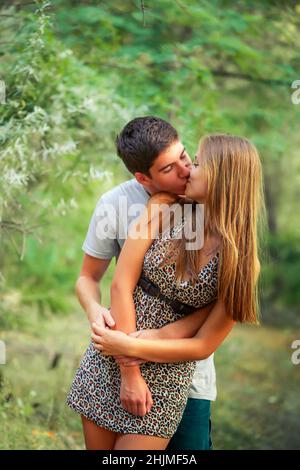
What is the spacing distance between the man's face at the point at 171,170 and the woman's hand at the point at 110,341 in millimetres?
618

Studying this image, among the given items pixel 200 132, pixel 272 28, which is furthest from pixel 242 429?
pixel 272 28

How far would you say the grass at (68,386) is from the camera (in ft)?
16.2

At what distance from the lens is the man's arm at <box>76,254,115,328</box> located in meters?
3.03

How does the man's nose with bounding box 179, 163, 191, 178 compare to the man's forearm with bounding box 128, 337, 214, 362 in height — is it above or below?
above

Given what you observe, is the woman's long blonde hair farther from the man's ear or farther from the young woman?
the man's ear

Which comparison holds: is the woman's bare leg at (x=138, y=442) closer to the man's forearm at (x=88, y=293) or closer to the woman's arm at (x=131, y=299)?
the woman's arm at (x=131, y=299)

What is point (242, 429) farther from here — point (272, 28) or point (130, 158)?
point (130, 158)

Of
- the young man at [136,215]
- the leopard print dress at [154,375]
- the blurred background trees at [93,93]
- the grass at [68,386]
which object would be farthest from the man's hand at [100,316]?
the grass at [68,386]

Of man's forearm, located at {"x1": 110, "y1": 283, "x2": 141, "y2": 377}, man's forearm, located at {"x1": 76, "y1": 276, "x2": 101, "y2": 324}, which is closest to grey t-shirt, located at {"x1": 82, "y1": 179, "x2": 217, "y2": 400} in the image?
man's forearm, located at {"x1": 76, "y1": 276, "x2": 101, "y2": 324}

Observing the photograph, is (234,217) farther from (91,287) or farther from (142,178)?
(91,287)

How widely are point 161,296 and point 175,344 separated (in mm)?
201

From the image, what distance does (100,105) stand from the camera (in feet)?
16.7

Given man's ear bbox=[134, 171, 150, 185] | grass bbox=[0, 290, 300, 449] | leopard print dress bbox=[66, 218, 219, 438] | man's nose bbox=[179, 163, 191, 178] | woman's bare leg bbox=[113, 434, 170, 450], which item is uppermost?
man's nose bbox=[179, 163, 191, 178]

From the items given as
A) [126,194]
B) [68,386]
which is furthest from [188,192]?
[68,386]
